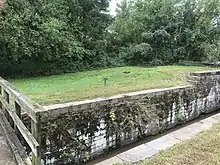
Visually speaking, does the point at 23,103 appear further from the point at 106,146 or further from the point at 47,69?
the point at 47,69

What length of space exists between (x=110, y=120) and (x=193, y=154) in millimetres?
1806

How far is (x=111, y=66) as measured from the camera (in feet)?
49.3

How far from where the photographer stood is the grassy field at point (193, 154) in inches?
124

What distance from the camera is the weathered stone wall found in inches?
155

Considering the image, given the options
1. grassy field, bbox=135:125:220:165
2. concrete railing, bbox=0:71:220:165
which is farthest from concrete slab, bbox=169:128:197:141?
concrete railing, bbox=0:71:220:165

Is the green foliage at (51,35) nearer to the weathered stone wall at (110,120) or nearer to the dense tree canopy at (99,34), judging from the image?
the dense tree canopy at (99,34)

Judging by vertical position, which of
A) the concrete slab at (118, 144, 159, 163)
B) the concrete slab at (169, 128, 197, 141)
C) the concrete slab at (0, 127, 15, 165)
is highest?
the concrete slab at (0, 127, 15, 165)

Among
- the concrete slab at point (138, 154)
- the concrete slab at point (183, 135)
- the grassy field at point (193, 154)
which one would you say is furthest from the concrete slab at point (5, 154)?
the concrete slab at point (183, 135)

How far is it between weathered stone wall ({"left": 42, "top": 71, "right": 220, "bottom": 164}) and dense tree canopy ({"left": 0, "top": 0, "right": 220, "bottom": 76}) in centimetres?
593

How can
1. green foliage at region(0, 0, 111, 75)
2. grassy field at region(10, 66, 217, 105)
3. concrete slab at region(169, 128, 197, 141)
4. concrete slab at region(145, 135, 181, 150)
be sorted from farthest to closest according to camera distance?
1. green foliage at region(0, 0, 111, 75)
2. grassy field at region(10, 66, 217, 105)
3. concrete slab at region(169, 128, 197, 141)
4. concrete slab at region(145, 135, 181, 150)

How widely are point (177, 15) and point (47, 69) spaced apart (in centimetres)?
944

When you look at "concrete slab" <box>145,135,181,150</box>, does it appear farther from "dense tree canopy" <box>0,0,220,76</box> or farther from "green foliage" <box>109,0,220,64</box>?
"green foliage" <box>109,0,220,64</box>

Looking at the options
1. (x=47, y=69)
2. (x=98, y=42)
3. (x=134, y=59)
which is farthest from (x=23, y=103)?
(x=134, y=59)

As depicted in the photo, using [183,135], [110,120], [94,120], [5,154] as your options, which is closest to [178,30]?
[183,135]
